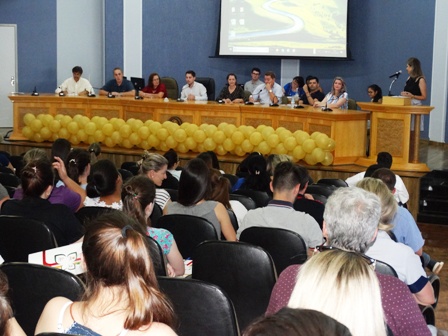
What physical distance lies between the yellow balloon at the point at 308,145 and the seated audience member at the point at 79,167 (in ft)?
13.8

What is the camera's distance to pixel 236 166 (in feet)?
32.6

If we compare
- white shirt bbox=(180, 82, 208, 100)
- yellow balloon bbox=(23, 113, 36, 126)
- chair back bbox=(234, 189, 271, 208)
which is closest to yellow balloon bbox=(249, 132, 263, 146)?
white shirt bbox=(180, 82, 208, 100)

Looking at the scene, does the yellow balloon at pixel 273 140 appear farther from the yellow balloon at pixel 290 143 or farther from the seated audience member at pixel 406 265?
the seated audience member at pixel 406 265

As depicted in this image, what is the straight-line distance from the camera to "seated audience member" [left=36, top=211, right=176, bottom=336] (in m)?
2.22

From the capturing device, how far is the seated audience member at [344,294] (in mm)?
1803

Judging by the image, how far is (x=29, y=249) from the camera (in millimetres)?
3809

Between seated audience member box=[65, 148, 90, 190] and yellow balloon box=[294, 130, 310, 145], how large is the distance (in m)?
4.28

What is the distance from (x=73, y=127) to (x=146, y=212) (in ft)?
24.3

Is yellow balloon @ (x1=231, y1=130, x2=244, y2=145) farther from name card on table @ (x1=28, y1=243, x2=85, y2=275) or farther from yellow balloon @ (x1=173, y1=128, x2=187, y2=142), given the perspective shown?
name card on table @ (x1=28, y1=243, x2=85, y2=275)

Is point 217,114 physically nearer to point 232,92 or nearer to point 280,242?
point 232,92

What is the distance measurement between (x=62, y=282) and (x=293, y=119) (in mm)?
7648

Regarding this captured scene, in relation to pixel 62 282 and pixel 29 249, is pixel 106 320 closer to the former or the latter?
pixel 62 282

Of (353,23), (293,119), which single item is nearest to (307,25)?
(353,23)

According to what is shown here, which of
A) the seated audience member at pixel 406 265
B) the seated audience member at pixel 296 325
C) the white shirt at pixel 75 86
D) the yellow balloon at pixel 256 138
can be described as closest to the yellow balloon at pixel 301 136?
the yellow balloon at pixel 256 138
